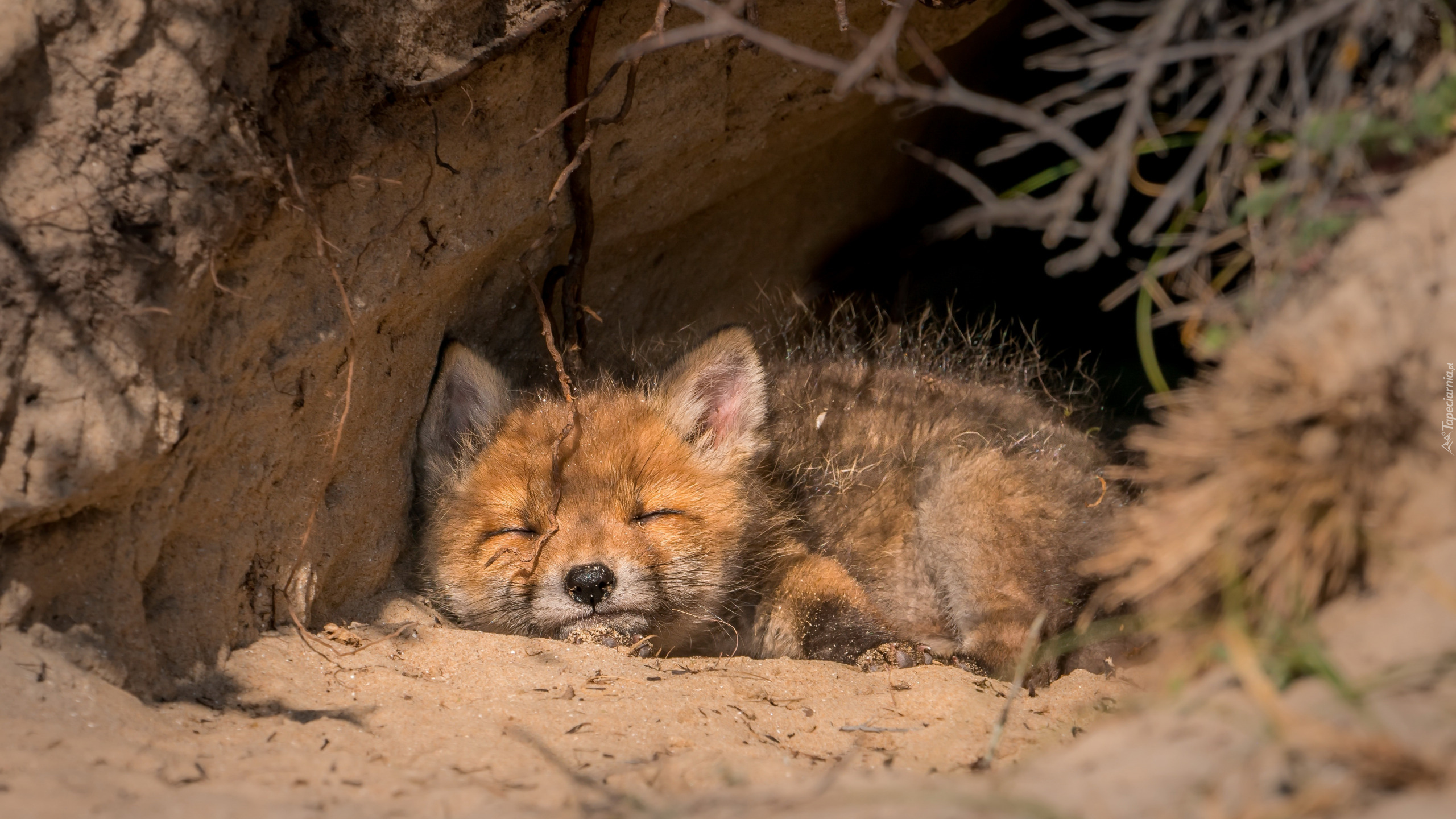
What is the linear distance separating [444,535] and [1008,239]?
4.36m

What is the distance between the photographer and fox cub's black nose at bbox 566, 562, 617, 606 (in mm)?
3408

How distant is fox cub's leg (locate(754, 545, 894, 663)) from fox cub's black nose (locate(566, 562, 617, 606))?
717mm

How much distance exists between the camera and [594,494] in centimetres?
361

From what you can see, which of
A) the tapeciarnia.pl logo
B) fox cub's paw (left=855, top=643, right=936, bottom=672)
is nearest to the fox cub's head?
fox cub's paw (left=855, top=643, right=936, bottom=672)

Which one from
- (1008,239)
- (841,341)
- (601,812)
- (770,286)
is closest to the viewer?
(601,812)

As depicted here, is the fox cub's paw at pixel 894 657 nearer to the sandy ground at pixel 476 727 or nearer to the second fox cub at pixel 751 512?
the second fox cub at pixel 751 512

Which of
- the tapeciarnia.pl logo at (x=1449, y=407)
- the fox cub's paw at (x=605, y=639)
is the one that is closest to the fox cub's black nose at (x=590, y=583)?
the fox cub's paw at (x=605, y=639)

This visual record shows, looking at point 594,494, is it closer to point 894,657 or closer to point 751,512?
point 751,512

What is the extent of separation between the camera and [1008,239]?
6605 millimetres

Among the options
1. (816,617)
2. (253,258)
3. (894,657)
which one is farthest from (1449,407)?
(253,258)

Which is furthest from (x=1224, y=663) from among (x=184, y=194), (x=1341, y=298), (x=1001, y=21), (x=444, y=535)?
(x=1001, y=21)

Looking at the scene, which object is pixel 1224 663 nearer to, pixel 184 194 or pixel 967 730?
pixel 967 730

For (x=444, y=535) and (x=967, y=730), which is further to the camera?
(x=444, y=535)

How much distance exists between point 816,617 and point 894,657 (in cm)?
31
